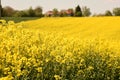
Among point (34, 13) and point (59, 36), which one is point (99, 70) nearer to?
point (59, 36)

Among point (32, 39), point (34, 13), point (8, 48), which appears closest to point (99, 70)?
point (32, 39)

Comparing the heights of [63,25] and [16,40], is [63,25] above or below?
below

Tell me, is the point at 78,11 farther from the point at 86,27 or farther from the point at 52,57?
the point at 52,57

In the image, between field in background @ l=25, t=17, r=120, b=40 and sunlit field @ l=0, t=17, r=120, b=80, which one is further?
field in background @ l=25, t=17, r=120, b=40

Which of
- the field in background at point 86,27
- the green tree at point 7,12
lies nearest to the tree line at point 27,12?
the green tree at point 7,12

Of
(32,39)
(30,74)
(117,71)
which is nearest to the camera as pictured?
(30,74)

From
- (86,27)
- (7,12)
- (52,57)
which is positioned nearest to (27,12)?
(7,12)

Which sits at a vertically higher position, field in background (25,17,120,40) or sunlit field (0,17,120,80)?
sunlit field (0,17,120,80)

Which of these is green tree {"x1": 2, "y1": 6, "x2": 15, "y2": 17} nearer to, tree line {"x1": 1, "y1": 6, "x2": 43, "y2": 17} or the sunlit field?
tree line {"x1": 1, "y1": 6, "x2": 43, "y2": 17}

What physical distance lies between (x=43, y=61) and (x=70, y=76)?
2.13 ft

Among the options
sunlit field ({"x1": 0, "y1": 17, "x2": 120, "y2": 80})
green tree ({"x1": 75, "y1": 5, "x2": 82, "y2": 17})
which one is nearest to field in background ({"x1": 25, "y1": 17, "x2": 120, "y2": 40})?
sunlit field ({"x1": 0, "y1": 17, "x2": 120, "y2": 80})

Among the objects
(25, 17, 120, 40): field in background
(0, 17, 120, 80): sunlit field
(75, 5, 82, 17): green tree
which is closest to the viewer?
(0, 17, 120, 80): sunlit field

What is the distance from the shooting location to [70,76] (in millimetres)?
10203

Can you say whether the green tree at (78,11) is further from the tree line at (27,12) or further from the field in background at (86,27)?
the field in background at (86,27)
